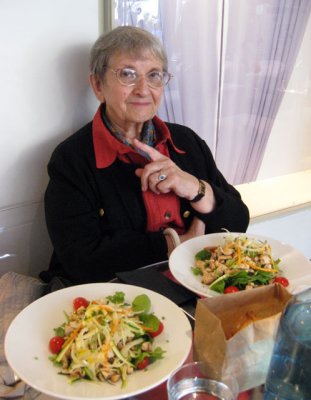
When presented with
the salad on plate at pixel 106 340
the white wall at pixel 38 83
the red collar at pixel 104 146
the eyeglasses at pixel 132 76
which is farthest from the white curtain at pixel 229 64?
the salad on plate at pixel 106 340

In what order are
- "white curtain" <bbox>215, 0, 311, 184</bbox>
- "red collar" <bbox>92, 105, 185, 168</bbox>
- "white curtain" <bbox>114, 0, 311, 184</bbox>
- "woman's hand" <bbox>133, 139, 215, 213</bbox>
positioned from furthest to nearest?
"white curtain" <bbox>215, 0, 311, 184</bbox> → "white curtain" <bbox>114, 0, 311, 184</bbox> → "red collar" <bbox>92, 105, 185, 168</bbox> → "woman's hand" <bbox>133, 139, 215, 213</bbox>

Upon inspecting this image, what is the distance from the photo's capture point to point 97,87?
1.64 meters

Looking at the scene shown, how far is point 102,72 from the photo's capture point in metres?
1.58

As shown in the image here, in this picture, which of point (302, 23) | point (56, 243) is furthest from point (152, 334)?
point (302, 23)

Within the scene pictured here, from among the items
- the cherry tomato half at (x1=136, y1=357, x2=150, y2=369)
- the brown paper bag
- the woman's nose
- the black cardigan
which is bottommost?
the black cardigan

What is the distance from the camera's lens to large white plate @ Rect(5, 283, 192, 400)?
2.52 feet

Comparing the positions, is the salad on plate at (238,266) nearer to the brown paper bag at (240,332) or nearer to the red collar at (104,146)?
the brown paper bag at (240,332)

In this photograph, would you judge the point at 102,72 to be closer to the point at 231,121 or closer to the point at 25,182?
the point at 25,182

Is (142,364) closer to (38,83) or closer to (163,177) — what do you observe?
(163,177)

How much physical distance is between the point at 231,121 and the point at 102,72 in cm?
109

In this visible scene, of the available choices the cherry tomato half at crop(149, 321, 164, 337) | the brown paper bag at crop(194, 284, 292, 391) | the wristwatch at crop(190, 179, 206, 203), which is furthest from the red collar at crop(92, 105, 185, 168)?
the brown paper bag at crop(194, 284, 292, 391)

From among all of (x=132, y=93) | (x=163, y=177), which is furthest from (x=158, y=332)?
(x=132, y=93)

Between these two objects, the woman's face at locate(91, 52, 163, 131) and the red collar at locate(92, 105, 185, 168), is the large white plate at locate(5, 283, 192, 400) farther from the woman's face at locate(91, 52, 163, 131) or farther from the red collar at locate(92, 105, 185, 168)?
the woman's face at locate(91, 52, 163, 131)

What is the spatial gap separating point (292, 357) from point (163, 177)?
87 cm
